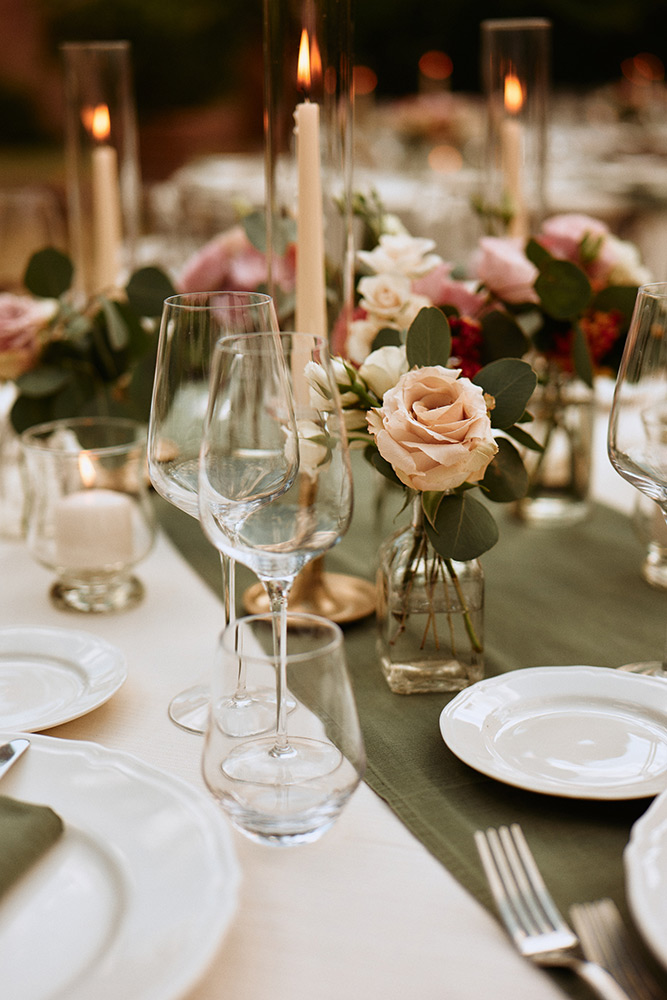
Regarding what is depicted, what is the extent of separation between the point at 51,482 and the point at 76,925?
1.89 ft

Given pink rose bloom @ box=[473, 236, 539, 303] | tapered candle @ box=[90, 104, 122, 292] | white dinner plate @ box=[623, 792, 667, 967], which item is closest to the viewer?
white dinner plate @ box=[623, 792, 667, 967]

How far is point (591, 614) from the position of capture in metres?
1.03

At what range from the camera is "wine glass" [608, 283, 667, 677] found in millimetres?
785

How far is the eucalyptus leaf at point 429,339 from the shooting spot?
831mm

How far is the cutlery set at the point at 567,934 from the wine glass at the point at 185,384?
11.6 inches

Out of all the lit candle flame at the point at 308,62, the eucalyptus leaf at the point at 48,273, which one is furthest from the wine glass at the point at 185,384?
the eucalyptus leaf at the point at 48,273

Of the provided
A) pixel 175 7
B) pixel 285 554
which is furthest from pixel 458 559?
pixel 175 7

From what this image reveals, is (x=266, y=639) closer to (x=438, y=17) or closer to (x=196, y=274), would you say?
(x=196, y=274)

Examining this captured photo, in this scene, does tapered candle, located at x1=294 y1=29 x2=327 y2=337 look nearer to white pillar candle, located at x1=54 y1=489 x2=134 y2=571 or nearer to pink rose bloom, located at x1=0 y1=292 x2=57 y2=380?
white pillar candle, located at x1=54 y1=489 x2=134 y2=571

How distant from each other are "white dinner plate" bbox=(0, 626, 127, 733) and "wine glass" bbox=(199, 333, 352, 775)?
0.68ft

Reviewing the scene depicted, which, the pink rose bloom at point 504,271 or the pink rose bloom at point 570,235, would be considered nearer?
the pink rose bloom at point 504,271

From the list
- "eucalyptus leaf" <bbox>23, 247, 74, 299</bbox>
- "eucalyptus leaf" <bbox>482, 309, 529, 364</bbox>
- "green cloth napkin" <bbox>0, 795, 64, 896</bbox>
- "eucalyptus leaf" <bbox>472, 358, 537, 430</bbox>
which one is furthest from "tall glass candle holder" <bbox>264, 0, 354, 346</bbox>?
"green cloth napkin" <bbox>0, 795, 64, 896</bbox>

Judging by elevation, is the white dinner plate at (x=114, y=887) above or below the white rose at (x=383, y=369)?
below

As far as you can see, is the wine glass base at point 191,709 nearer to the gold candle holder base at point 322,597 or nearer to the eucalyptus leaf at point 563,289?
the gold candle holder base at point 322,597
